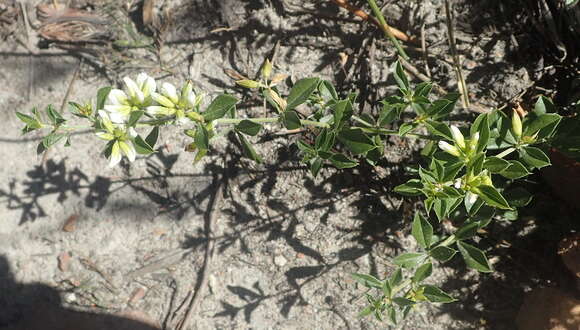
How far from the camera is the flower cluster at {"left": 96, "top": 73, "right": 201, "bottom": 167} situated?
1.43 metres

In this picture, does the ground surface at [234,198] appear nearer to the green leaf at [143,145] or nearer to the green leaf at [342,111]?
the green leaf at [342,111]

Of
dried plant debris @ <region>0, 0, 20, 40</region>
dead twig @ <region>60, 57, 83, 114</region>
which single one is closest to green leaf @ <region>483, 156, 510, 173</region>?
dead twig @ <region>60, 57, 83, 114</region>

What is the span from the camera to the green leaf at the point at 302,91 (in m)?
1.60

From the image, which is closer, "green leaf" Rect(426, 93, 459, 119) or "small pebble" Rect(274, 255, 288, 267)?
"green leaf" Rect(426, 93, 459, 119)

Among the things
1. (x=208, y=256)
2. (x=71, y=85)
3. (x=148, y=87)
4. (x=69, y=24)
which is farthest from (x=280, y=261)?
(x=69, y=24)

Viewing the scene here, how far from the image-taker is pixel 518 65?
92.2 inches

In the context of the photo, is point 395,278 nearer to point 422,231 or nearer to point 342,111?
point 422,231

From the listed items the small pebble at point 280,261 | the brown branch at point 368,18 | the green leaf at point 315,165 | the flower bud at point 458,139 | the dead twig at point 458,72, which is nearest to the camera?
the flower bud at point 458,139

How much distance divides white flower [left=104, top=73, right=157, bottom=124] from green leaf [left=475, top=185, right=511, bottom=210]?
1.05 meters

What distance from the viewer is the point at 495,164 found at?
1.47 m

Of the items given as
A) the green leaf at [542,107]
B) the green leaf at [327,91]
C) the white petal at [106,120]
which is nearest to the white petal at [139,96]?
the white petal at [106,120]

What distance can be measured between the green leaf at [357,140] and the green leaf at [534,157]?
0.51 metres

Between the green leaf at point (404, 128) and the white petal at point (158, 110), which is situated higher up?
the white petal at point (158, 110)

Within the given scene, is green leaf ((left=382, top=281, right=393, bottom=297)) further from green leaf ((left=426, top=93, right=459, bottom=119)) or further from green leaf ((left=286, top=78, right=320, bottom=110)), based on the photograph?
green leaf ((left=286, top=78, right=320, bottom=110))
